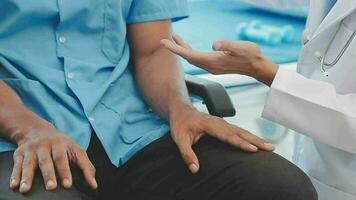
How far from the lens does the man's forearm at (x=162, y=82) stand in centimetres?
124

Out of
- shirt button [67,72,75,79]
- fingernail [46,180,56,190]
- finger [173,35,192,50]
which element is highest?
finger [173,35,192,50]

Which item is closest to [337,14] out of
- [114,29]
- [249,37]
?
[114,29]

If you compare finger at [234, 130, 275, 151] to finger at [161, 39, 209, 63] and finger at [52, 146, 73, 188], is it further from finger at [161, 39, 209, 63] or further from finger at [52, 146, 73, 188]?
finger at [52, 146, 73, 188]

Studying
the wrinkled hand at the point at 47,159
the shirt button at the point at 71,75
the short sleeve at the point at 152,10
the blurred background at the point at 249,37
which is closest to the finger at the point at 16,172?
the wrinkled hand at the point at 47,159

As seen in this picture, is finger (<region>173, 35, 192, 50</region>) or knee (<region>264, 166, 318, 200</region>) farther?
finger (<region>173, 35, 192, 50</region>)

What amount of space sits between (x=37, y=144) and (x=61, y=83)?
0.80ft

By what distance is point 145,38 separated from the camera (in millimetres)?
1312

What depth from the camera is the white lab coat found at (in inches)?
43.4

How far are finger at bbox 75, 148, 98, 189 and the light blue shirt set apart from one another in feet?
0.49

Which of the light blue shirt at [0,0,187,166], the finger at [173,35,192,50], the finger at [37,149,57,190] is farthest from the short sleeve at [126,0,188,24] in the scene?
the finger at [37,149,57,190]

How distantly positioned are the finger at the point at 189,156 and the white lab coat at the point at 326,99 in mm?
195

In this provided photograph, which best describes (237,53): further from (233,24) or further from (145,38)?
(233,24)

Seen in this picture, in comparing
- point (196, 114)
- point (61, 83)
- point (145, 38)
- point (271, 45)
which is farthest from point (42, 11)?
point (271, 45)

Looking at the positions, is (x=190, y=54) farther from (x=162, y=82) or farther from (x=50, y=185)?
(x=50, y=185)
